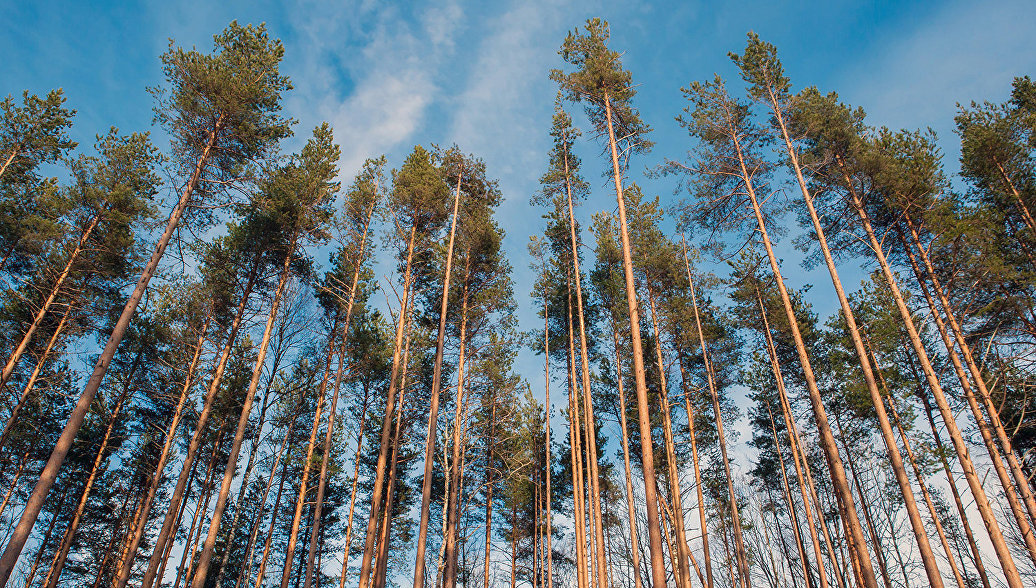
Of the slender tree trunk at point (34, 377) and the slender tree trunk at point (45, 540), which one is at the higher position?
the slender tree trunk at point (34, 377)

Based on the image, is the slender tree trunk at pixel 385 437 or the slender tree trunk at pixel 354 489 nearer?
the slender tree trunk at pixel 385 437

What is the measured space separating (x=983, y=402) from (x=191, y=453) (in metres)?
19.4

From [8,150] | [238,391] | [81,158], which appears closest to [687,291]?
[238,391]

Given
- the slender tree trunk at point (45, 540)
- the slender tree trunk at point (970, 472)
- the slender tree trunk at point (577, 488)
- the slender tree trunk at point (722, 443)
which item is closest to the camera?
the slender tree trunk at point (970, 472)

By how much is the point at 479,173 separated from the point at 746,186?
7957mm

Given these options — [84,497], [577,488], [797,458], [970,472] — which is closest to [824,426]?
[970,472]

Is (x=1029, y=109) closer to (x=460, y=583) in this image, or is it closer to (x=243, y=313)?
(x=243, y=313)

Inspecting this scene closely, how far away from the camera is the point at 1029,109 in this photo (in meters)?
14.3

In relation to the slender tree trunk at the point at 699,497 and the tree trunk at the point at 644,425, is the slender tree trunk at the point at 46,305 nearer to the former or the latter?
the tree trunk at the point at 644,425

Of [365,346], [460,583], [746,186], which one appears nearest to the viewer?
[746,186]

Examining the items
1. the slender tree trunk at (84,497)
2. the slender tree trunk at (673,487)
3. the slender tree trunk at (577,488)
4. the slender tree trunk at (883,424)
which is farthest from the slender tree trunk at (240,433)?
the slender tree trunk at (883,424)

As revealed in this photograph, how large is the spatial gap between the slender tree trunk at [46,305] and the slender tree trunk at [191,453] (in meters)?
4.31

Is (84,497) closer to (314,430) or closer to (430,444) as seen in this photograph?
(314,430)

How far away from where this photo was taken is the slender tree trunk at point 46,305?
10934 millimetres
